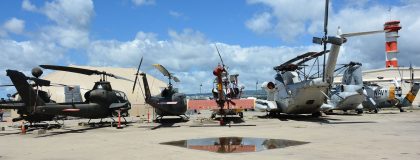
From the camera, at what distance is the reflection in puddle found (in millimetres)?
13086

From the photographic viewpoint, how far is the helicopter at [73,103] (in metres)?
20.9

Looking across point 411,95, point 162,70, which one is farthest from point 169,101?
point 411,95

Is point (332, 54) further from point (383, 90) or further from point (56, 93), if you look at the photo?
point (56, 93)

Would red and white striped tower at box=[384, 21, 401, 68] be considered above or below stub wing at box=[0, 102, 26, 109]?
above

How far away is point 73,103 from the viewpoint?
2292 cm

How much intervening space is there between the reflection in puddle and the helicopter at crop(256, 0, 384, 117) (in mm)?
10207

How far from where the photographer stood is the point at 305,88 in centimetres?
2612

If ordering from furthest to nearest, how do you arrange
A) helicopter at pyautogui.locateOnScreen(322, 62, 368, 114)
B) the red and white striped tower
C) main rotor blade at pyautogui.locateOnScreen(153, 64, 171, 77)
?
the red and white striped tower < helicopter at pyautogui.locateOnScreen(322, 62, 368, 114) < main rotor blade at pyautogui.locateOnScreen(153, 64, 171, 77)

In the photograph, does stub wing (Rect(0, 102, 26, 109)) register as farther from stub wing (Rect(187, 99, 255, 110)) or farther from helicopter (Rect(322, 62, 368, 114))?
helicopter (Rect(322, 62, 368, 114))

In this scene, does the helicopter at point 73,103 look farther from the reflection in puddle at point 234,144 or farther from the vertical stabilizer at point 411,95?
the vertical stabilizer at point 411,95

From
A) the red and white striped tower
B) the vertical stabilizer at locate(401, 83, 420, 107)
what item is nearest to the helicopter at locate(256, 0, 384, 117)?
the vertical stabilizer at locate(401, 83, 420, 107)

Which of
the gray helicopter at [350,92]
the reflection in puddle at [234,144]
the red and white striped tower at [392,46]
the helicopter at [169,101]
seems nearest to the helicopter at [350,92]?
the gray helicopter at [350,92]

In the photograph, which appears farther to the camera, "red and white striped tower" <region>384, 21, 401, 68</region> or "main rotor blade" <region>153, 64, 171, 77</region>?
"red and white striped tower" <region>384, 21, 401, 68</region>

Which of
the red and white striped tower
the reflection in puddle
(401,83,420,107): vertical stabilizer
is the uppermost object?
the red and white striped tower
